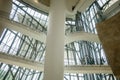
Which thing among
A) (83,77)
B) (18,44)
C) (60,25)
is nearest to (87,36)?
(60,25)

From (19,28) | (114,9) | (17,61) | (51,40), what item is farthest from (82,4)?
(17,61)

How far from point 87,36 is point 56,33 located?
2648 millimetres

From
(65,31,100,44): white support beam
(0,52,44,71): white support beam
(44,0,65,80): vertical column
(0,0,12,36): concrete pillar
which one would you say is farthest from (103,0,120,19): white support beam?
(0,0,12,36): concrete pillar

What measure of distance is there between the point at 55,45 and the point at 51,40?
42 cm

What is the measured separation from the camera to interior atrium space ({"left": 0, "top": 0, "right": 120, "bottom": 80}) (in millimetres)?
10750

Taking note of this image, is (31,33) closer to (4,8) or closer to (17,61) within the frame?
(17,61)

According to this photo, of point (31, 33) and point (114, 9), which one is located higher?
point (114, 9)

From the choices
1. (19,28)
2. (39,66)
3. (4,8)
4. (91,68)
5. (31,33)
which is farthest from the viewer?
(91,68)

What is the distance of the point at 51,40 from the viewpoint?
1091cm

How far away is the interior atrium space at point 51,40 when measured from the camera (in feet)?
35.3

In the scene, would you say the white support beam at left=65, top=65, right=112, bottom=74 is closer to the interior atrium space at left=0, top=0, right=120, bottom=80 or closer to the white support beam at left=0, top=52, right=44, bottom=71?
the interior atrium space at left=0, top=0, right=120, bottom=80

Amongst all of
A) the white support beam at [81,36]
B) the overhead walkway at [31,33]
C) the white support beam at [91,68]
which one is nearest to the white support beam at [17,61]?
the overhead walkway at [31,33]

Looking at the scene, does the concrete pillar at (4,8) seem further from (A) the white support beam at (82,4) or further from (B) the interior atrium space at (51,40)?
(A) the white support beam at (82,4)

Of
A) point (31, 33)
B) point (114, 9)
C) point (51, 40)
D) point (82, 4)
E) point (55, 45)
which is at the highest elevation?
point (82, 4)
